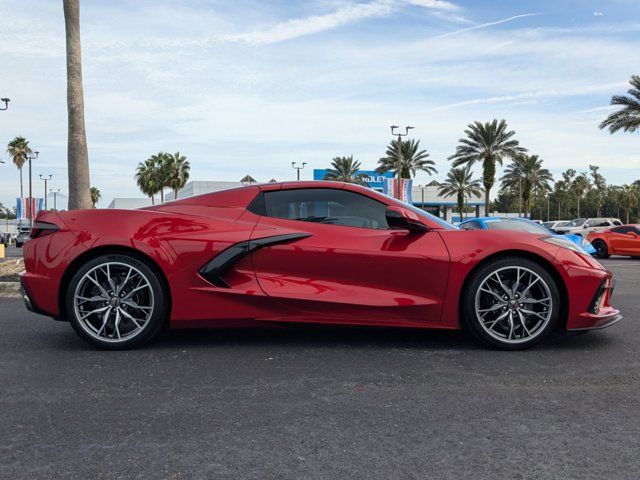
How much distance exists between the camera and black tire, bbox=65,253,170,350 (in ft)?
13.5

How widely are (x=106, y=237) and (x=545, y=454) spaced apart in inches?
127

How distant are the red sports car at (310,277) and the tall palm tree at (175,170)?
178 ft

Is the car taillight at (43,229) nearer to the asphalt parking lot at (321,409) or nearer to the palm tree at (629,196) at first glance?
the asphalt parking lot at (321,409)

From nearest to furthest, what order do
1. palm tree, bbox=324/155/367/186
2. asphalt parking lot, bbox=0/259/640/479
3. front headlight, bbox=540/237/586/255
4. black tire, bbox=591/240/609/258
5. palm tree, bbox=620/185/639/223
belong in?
1. asphalt parking lot, bbox=0/259/640/479
2. front headlight, bbox=540/237/586/255
3. black tire, bbox=591/240/609/258
4. palm tree, bbox=324/155/367/186
5. palm tree, bbox=620/185/639/223

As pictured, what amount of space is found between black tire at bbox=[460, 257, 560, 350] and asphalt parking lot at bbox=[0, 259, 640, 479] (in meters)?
0.09

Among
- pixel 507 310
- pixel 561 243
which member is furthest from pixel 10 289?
pixel 561 243

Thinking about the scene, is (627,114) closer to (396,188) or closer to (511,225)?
(396,188)

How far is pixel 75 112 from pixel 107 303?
692cm

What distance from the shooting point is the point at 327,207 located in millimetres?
4301

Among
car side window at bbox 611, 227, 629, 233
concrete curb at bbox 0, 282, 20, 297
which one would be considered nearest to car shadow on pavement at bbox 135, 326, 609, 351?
concrete curb at bbox 0, 282, 20, 297

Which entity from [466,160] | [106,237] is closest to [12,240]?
[466,160]

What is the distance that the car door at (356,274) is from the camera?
405 cm

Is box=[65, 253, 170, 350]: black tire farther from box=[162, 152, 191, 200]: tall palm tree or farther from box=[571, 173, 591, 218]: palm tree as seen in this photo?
box=[571, 173, 591, 218]: palm tree

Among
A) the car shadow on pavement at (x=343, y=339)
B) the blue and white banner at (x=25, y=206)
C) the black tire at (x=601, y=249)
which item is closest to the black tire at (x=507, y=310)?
the car shadow on pavement at (x=343, y=339)
